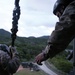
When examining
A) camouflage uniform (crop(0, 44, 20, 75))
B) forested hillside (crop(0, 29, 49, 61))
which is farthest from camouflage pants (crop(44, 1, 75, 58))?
forested hillside (crop(0, 29, 49, 61))

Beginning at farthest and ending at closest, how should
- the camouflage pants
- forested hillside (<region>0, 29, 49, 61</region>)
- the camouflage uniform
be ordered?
forested hillside (<region>0, 29, 49, 61</region>), the camouflage uniform, the camouflage pants

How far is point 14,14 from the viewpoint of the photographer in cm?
424

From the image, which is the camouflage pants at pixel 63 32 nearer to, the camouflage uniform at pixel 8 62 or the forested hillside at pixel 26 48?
the camouflage uniform at pixel 8 62

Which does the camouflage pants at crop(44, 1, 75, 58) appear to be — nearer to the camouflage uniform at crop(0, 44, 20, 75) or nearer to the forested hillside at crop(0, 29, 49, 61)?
the camouflage uniform at crop(0, 44, 20, 75)

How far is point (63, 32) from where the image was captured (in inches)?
103

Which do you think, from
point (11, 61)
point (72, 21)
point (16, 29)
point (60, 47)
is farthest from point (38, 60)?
point (16, 29)

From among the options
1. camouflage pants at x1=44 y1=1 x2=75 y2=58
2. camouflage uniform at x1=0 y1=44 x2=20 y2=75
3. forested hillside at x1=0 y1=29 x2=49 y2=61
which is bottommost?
forested hillside at x1=0 y1=29 x2=49 y2=61

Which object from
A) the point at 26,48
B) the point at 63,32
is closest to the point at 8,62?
the point at 63,32

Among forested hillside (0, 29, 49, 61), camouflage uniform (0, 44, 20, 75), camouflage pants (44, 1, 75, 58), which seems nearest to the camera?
camouflage pants (44, 1, 75, 58)

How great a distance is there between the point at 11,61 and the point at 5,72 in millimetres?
241

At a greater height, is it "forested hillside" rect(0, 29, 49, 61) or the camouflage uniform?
the camouflage uniform

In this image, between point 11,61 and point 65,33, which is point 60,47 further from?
point 11,61

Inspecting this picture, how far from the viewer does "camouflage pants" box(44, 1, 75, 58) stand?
102 inches

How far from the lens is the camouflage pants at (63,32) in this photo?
102 inches
